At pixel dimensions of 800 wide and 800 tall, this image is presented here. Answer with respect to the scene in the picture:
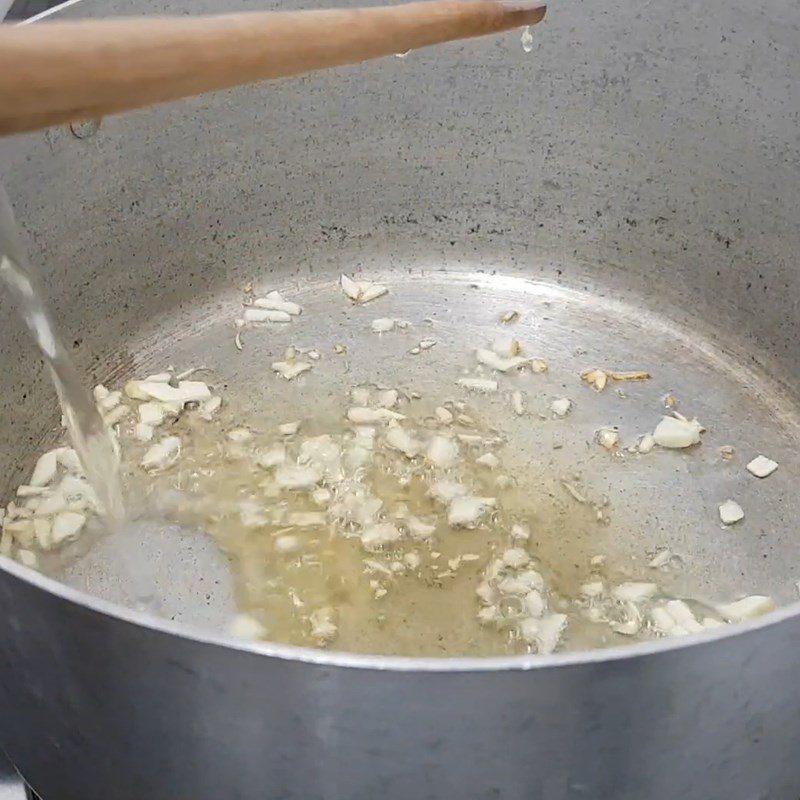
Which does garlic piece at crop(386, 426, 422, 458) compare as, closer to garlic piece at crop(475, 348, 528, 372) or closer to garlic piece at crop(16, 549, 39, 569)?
garlic piece at crop(475, 348, 528, 372)

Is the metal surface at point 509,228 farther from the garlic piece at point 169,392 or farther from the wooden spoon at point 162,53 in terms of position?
the wooden spoon at point 162,53

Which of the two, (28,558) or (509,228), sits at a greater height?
(509,228)

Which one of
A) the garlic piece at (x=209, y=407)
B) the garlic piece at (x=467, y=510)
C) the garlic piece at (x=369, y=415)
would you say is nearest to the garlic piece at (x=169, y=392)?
the garlic piece at (x=209, y=407)

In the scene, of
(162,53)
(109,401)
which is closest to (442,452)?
(109,401)

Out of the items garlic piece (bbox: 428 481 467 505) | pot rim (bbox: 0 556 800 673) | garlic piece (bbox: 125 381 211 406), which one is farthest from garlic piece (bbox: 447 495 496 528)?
pot rim (bbox: 0 556 800 673)

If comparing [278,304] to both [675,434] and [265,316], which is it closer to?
[265,316]

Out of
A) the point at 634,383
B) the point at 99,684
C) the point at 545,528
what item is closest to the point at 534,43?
the point at 634,383
